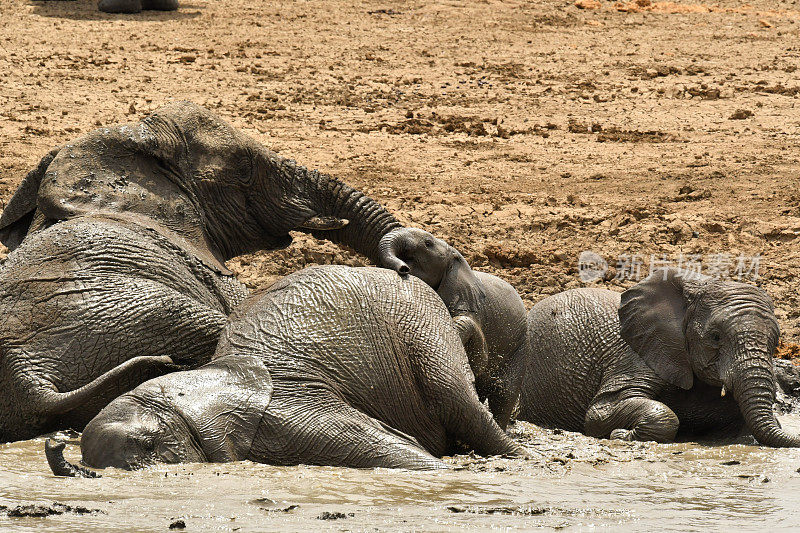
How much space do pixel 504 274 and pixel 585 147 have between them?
99.4 inches

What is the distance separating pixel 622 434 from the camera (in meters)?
7.18

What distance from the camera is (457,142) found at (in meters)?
12.5

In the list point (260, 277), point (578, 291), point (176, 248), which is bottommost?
point (260, 277)

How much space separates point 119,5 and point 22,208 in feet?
31.5

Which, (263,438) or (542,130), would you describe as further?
(542,130)

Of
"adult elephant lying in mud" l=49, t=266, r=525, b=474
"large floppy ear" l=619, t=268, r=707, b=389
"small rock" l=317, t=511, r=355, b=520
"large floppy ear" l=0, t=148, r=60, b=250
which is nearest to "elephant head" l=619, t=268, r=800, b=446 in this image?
"large floppy ear" l=619, t=268, r=707, b=389

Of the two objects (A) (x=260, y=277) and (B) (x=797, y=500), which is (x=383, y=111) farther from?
(B) (x=797, y=500)

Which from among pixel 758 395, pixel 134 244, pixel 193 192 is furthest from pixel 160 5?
pixel 758 395

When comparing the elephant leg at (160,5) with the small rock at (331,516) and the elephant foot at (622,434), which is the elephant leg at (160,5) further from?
the small rock at (331,516)

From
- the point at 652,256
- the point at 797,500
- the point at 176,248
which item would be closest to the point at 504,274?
the point at 652,256

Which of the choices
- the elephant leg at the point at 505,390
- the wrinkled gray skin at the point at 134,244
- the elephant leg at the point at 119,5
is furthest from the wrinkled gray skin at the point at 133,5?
the elephant leg at the point at 505,390

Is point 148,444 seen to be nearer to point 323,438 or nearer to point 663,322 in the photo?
point 323,438

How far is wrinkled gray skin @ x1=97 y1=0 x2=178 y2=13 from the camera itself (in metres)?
16.2

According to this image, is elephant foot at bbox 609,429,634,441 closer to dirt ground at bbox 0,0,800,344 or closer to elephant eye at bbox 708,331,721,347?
elephant eye at bbox 708,331,721,347
